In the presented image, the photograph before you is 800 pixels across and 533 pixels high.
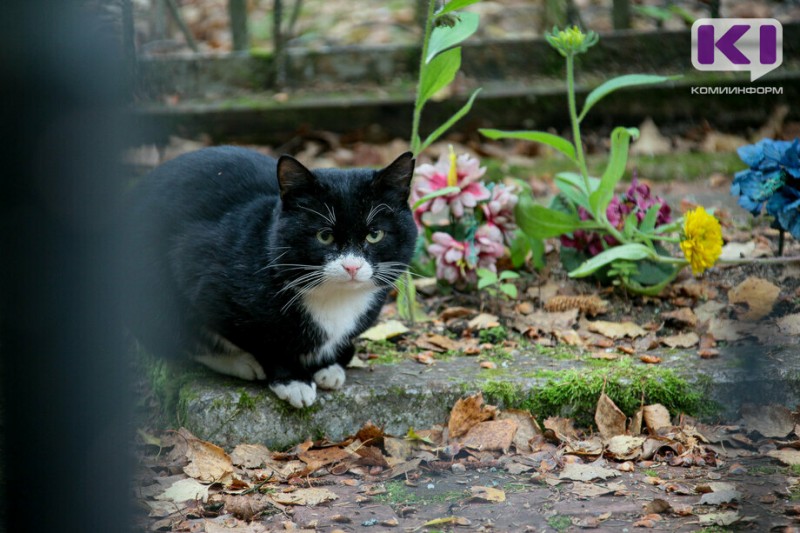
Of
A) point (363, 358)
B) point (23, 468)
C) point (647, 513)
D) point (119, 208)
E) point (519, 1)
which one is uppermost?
point (519, 1)

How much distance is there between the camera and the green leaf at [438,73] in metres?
2.96

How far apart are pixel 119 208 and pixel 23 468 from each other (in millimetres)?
374

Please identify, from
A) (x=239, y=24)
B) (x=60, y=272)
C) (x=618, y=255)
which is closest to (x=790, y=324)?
(x=618, y=255)

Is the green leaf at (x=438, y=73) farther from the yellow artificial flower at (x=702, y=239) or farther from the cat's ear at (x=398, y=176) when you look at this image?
the yellow artificial flower at (x=702, y=239)

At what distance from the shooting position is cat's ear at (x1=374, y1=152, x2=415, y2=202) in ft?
8.16

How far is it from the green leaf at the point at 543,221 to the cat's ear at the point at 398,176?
0.75 meters

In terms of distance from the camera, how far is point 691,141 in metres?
4.87

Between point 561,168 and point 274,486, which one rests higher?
point 561,168

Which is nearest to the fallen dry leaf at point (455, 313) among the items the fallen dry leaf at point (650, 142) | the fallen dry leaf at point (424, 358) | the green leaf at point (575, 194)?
the fallen dry leaf at point (424, 358)

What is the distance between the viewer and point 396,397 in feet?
8.61

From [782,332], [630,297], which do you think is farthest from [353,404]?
[782,332]

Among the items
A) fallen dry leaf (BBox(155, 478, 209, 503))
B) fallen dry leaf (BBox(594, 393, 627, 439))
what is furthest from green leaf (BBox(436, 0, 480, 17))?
fallen dry leaf (BBox(155, 478, 209, 503))

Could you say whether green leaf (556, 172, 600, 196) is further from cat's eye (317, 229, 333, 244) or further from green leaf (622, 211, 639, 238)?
cat's eye (317, 229, 333, 244)

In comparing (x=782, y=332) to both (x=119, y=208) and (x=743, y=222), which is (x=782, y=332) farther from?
(x=119, y=208)
